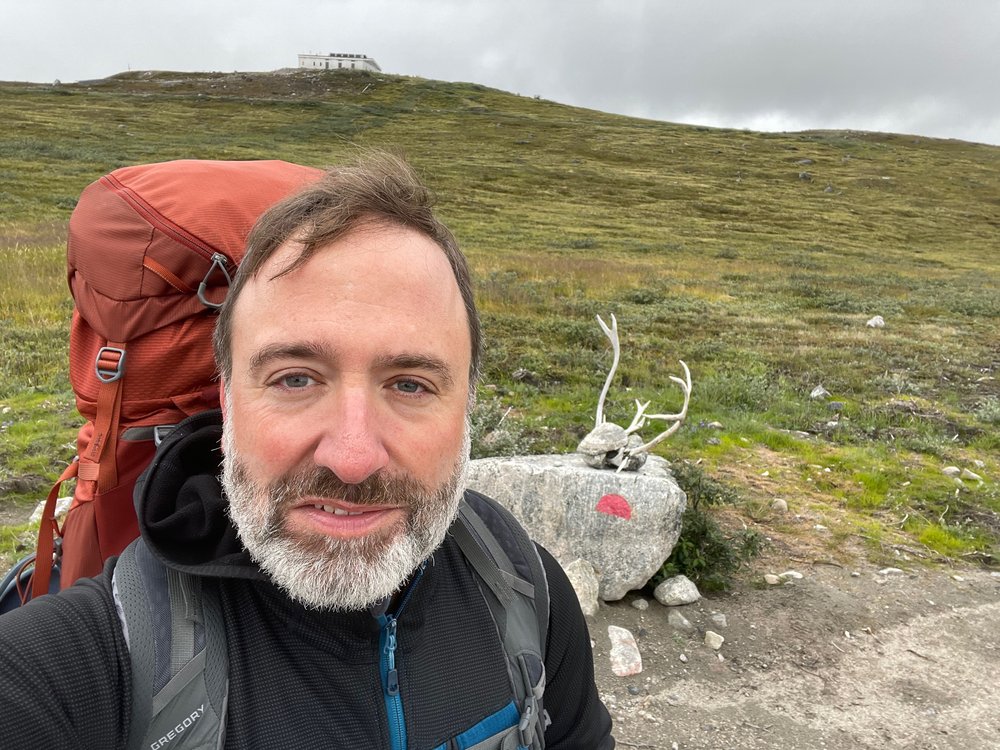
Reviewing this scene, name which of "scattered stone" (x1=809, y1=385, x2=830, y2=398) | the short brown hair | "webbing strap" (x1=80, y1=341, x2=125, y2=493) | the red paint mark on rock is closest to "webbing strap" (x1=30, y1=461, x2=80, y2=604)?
"webbing strap" (x1=80, y1=341, x2=125, y2=493)

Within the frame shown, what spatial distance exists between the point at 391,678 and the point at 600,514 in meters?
3.10

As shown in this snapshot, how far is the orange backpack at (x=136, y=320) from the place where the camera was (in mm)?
1676

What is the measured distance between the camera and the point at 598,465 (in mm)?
4727

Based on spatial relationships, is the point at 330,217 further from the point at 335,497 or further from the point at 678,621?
the point at 678,621

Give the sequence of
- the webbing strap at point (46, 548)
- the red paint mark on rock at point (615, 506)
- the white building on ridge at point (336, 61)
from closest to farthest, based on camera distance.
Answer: the webbing strap at point (46, 548)
the red paint mark on rock at point (615, 506)
the white building on ridge at point (336, 61)

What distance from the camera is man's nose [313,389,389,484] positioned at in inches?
52.6

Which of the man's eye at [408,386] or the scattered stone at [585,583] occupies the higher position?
the man's eye at [408,386]

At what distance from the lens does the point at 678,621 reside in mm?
4266

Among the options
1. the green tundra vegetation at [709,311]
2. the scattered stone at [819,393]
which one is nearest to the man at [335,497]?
the green tundra vegetation at [709,311]

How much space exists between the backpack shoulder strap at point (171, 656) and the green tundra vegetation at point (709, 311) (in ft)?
3.82

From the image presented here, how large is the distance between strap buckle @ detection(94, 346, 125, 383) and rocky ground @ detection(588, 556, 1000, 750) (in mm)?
3094

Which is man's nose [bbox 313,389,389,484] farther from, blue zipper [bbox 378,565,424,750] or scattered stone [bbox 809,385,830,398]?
scattered stone [bbox 809,385,830,398]

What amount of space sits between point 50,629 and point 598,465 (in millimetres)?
3913

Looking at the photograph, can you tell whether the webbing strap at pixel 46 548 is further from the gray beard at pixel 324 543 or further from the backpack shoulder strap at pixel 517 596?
the backpack shoulder strap at pixel 517 596
